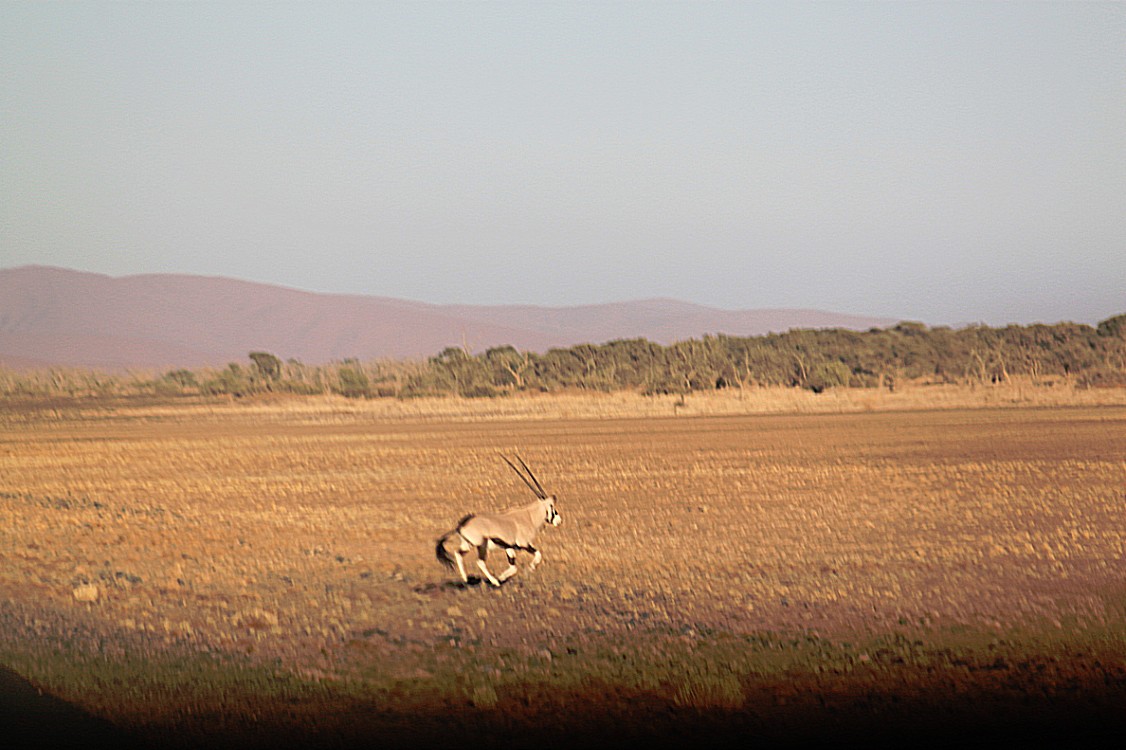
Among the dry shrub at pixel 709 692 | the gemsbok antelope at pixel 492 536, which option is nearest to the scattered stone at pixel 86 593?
the gemsbok antelope at pixel 492 536

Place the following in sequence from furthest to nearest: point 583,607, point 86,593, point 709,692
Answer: point 86,593 → point 583,607 → point 709,692

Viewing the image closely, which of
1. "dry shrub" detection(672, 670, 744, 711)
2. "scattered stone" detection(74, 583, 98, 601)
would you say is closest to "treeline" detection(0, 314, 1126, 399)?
"scattered stone" detection(74, 583, 98, 601)

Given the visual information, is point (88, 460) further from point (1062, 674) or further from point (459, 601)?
point (1062, 674)

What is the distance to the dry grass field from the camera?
280 inches

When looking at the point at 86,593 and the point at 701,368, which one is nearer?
the point at 86,593

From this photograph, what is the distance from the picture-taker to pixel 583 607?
32.5 ft

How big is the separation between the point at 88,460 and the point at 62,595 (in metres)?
16.5

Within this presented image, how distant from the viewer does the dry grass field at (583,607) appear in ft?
23.4

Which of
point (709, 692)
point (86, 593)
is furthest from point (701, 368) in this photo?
point (709, 692)

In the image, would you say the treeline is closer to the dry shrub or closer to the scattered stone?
the scattered stone

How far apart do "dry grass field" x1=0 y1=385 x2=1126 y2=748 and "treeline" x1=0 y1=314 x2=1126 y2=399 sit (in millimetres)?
40106

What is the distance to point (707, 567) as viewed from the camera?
462 inches

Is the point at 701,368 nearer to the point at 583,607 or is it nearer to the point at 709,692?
the point at 583,607

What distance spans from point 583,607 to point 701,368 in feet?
196
